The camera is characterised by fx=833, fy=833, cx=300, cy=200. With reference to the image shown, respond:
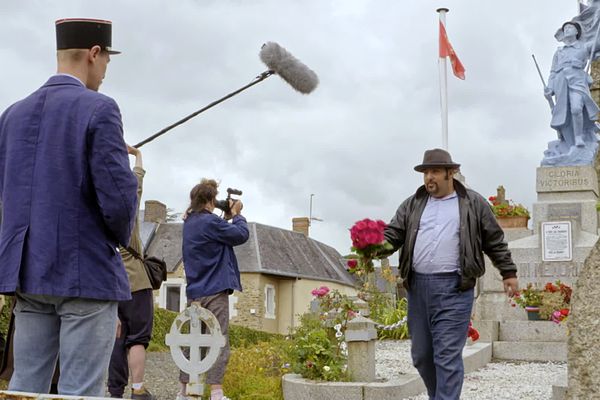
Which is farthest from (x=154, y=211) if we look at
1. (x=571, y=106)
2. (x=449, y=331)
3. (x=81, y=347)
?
(x=81, y=347)

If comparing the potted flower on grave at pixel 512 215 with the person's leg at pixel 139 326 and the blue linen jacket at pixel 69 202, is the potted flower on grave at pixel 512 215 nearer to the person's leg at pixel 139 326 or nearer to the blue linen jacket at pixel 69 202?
the person's leg at pixel 139 326

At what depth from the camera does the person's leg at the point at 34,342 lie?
297 cm

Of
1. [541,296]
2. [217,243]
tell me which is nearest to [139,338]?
[217,243]

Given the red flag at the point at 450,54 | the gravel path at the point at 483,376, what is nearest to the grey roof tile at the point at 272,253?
the red flag at the point at 450,54

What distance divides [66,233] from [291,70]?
2768 millimetres

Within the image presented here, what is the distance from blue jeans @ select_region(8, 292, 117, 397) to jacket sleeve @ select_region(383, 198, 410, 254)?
9.88 ft

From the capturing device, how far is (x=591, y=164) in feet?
52.1

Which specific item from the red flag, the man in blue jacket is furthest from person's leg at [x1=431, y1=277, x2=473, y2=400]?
the red flag

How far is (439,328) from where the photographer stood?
205 inches

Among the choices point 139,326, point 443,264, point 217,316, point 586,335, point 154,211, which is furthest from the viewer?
point 154,211

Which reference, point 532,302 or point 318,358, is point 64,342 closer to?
point 318,358

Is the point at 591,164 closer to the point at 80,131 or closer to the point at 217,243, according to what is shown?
the point at 217,243

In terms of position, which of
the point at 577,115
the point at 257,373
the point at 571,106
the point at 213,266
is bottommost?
the point at 257,373

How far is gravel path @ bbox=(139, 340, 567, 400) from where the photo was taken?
26.0 feet
